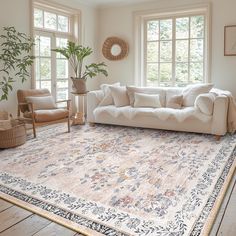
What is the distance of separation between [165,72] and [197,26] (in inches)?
44.1

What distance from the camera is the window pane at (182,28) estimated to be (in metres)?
5.72

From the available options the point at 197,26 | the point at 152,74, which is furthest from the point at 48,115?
the point at 197,26

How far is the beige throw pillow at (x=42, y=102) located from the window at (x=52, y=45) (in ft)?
1.78

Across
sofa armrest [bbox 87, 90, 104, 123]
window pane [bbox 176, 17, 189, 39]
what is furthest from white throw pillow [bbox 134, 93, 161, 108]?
window pane [bbox 176, 17, 189, 39]

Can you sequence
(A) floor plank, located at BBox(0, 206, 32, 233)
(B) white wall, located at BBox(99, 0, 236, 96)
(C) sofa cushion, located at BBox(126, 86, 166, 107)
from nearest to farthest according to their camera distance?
1. (A) floor plank, located at BBox(0, 206, 32, 233)
2. (C) sofa cushion, located at BBox(126, 86, 166, 107)
3. (B) white wall, located at BBox(99, 0, 236, 96)

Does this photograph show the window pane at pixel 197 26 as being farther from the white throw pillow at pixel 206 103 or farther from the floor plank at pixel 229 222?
the floor plank at pixel 229 222

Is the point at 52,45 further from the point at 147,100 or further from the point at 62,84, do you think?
the point at 147,100

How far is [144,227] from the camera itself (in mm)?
1836

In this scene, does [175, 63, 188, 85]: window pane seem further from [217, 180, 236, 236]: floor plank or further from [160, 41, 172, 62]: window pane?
[217, 180, 236, 236]: floor plank

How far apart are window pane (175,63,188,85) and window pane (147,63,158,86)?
0.46 metres

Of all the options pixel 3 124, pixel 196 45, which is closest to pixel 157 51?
pixel 196 45

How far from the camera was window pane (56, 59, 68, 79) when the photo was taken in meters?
5.79

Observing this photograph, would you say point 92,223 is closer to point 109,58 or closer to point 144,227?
point 144,227

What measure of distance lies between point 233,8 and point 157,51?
1.68 metres
